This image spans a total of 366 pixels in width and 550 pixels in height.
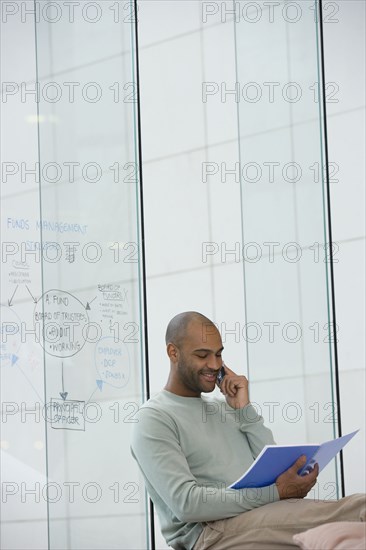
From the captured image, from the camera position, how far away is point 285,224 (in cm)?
292

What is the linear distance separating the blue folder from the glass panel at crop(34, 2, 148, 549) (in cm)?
60

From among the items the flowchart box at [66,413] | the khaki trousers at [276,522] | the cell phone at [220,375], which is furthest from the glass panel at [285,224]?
the khaki trousers at [276,522]

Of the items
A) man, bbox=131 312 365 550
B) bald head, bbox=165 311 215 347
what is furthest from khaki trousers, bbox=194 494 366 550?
bald head, bbox=165 311 215 347

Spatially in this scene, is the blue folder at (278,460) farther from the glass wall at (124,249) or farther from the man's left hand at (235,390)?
the glass wall at (124,249)

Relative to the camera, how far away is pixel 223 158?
3.88m

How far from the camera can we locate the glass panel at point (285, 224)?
2826 millimetres

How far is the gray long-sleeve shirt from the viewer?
7.10 ft

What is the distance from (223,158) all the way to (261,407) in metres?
1.40

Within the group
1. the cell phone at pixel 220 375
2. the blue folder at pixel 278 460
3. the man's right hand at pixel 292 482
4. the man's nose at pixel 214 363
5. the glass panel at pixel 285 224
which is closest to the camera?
the blue folder at pixel 278 460

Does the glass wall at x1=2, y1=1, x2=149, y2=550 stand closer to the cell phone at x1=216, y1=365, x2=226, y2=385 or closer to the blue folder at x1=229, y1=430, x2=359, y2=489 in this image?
the cell phone at x1=216, y1=365, x2=226, y2=385

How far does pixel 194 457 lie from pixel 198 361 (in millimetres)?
257

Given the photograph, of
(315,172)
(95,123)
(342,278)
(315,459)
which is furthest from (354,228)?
(315,459)

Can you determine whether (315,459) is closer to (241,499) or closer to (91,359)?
(241,499)

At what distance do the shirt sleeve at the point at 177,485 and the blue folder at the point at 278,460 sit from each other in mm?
38
